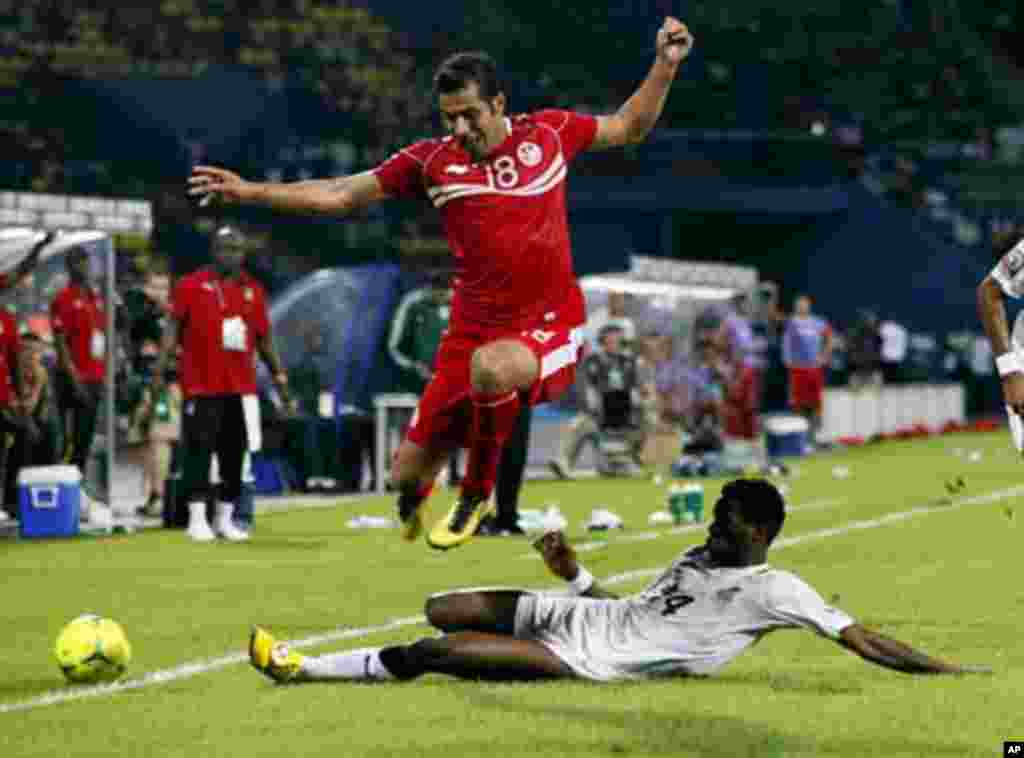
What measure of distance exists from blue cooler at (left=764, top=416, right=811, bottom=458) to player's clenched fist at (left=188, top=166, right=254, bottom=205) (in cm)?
2243

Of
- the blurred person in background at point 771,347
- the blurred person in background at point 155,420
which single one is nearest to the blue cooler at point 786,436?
the blurred person in background at point 771,347

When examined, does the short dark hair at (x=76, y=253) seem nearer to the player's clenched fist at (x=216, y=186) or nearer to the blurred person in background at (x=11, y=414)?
the blurred person in background at (x=11, y=414)

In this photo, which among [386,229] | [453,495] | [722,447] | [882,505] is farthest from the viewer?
[386,229]

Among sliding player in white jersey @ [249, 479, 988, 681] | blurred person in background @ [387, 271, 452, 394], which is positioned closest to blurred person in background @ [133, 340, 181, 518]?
blurred person in background @ [387, 271, 452, 394]

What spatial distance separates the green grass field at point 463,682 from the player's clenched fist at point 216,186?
182 centimetres

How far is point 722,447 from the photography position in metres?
28.7

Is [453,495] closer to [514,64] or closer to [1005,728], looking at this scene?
[1005,728]

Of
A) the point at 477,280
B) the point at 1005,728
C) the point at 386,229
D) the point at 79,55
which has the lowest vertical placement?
the point at 1005,728

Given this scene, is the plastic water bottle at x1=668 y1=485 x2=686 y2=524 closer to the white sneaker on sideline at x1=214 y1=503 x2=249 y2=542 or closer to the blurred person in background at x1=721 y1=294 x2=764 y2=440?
the white sneaker on sideline at x1=214 y1=503 x2=249 y2=542

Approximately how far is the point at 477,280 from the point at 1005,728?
10.4 feet

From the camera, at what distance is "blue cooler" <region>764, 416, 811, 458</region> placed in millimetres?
31625

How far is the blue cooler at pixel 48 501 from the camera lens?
1844 centimetres

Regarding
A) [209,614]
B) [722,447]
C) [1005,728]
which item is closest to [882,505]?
[722,447]

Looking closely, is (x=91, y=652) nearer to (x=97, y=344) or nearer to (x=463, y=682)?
(x=463, y=682)
